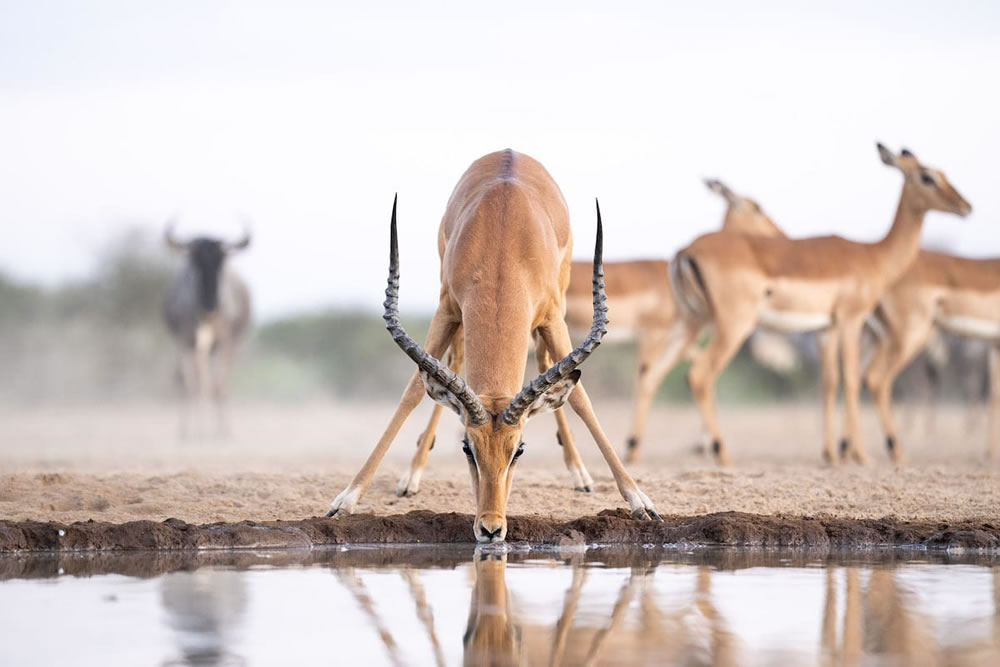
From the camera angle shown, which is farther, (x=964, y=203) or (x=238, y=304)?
(x=238, y=304)

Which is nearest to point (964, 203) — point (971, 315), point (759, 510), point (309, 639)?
point (971, 315)

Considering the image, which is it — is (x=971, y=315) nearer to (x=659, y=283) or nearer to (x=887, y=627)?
(x=659, y=283)

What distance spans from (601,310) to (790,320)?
7642 millimetres

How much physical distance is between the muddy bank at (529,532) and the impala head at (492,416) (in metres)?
0.87

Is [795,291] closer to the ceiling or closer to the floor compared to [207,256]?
closer to the floor

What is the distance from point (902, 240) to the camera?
635 inches

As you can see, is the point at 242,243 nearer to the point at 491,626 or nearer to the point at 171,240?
the point at 171,240

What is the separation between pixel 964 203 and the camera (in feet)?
53.7

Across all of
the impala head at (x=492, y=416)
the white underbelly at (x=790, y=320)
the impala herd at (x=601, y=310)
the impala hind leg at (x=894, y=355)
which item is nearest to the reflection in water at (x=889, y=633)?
the impala head at (x=492, y=416)

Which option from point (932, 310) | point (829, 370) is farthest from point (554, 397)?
point (932, 310)

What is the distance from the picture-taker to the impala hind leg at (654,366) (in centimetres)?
1510

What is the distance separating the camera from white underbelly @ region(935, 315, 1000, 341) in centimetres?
1720

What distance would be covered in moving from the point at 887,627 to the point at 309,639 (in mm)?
2124

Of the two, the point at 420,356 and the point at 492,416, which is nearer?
the point at 492,416
